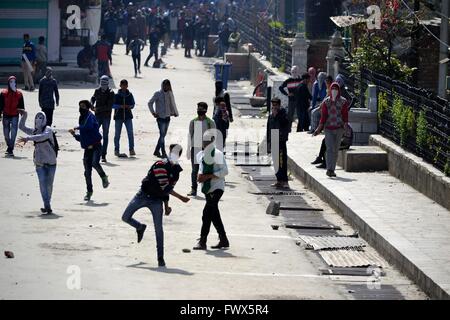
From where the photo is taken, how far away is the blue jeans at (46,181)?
20219 millimetres

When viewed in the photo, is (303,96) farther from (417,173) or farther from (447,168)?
(447,168)

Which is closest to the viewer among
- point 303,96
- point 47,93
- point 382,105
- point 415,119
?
point 415,119

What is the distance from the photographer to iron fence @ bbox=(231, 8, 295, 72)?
41.1 meters

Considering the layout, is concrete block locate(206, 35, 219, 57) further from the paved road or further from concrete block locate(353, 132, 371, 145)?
concrete block locate(353, 132, 371, 145)

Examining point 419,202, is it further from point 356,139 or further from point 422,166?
point 356,139

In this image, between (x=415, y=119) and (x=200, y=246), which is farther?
(x=415, y=119)

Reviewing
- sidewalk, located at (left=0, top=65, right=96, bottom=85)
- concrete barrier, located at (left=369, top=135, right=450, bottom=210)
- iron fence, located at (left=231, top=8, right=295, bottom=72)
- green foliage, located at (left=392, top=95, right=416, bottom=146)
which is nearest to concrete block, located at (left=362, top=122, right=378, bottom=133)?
concrete barrier, located at (left=369, top=135, right=450, bottom=210)

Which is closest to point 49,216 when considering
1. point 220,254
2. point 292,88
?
point 220,254

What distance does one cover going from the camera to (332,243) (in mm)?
18922

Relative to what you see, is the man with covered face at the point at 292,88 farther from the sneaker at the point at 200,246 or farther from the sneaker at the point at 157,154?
the sneaker at the point at 200,246

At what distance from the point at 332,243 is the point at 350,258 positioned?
975 mm

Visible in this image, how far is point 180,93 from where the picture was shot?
1684 inches
